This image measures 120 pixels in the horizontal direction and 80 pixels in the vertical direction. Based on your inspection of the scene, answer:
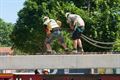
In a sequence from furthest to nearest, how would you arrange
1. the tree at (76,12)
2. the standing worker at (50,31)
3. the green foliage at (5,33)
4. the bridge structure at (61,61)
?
the green foliage at (5,33)
the tree at (76,12)
the standing worker at (50,31)
the bridge structure at (61,61)

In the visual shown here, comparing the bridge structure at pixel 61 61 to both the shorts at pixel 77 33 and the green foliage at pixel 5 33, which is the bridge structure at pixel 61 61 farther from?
the green foliage at pixel 5 33

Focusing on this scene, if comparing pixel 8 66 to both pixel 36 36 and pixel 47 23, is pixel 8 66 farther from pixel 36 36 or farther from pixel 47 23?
pixel 36 36

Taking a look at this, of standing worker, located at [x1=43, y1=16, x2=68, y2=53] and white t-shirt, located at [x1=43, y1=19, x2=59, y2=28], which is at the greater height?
white t-shirt, located at [x1=43, y1=19, x2=59, y2=28]

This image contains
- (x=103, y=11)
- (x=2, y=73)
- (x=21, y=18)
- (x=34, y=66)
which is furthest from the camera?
(x=21, y=18)

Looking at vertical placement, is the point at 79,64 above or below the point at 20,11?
below

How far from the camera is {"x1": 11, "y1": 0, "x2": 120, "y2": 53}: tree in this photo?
35719 millimetres

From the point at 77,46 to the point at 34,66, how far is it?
6.80ft

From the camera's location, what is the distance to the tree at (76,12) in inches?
1406

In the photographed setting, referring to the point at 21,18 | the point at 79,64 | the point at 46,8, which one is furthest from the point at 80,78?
the point at 21,18

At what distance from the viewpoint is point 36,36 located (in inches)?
1565

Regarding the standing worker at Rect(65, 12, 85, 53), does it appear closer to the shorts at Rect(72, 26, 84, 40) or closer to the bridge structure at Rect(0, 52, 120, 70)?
the shorts at Rect(72, 26, 84, 40)

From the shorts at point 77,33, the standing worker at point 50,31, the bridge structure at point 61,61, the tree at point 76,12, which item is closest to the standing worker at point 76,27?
the shorts at point 77,33

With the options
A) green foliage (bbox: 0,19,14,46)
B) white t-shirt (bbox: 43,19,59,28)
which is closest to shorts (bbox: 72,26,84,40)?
white t-shirt (bbox: 43,19,59,28)

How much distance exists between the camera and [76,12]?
35969 mm
